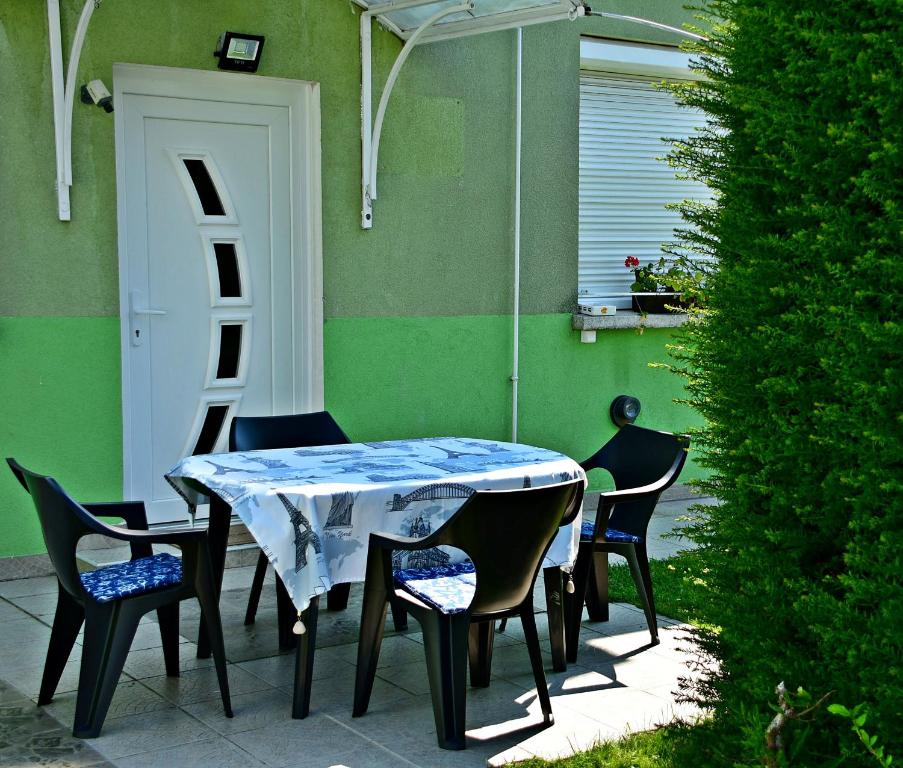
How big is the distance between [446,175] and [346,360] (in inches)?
55.2

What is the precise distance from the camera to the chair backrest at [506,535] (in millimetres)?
4016

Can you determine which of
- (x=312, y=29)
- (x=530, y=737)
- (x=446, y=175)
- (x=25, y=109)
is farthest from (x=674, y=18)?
(x=530, y=737)

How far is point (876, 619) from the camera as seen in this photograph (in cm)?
263

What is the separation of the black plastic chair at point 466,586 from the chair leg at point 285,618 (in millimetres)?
611

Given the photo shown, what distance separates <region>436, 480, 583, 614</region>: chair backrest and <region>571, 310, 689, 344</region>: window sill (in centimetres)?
406

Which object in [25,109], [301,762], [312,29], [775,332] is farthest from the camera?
[312,29]

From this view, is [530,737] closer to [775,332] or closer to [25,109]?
[775,332]

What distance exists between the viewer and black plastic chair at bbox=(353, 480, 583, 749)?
4.04 m

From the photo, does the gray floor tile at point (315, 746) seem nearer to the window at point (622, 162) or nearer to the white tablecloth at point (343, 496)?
the white tablecloth at point (343, 496)

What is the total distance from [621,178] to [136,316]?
3.84 m

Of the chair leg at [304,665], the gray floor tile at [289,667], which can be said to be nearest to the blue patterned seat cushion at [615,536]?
the gray floor tile at [289,667]

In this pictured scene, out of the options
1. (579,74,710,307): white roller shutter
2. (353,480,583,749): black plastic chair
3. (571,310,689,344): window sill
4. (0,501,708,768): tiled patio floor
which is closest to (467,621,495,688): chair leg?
(0,501,708,768): tiled patio floor

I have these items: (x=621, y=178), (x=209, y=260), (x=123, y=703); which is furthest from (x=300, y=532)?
(x=621, y=178)

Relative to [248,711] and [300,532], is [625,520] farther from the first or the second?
[248,711]
